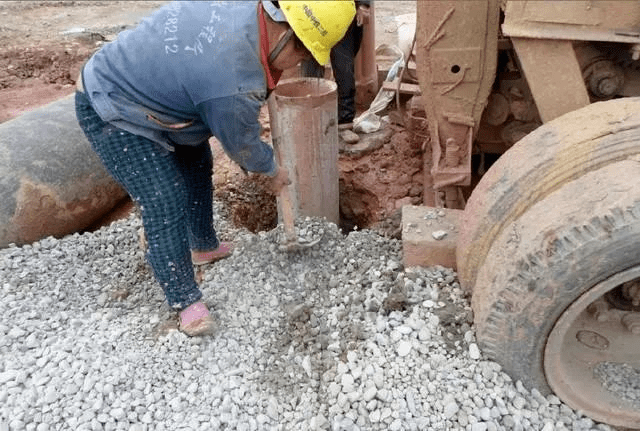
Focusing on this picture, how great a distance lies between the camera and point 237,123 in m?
2.54

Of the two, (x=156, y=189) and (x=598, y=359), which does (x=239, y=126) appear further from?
(x=598, y=359)

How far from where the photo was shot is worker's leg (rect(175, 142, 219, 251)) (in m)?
3.29

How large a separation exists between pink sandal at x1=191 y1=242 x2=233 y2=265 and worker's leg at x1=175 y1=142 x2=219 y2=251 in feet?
0.09

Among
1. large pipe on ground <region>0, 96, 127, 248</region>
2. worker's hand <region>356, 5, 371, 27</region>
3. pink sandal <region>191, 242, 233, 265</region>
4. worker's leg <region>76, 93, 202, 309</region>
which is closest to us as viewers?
worker's leg <region>76, 93, 202, 309</region>

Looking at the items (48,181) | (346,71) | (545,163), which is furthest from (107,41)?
(545,163)

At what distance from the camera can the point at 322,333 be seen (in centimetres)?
284

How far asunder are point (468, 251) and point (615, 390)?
87cm

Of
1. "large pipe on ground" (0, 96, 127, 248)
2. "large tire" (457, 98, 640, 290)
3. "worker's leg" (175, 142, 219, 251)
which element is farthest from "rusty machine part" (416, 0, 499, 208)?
"large pipe on ground" (0, 96, 127, 248)

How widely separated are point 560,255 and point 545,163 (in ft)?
1.53

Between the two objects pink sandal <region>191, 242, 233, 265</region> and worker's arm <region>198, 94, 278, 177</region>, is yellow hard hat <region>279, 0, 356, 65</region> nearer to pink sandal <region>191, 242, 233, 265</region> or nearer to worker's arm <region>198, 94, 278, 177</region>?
worker's arm <region>198, 94, 278, 177</region>

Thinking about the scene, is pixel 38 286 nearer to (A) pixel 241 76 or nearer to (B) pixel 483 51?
(A) pixel 241 76

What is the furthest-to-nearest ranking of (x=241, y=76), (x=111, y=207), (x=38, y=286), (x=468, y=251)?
(x=111, y=207), (x=38, y=286), (x=468, y=251), (x=241, y=76)

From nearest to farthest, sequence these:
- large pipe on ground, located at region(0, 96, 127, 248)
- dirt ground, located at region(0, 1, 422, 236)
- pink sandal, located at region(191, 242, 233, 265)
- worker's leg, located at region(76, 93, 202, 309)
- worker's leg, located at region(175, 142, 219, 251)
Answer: worker's leg, located at region(76, 93, 202, 309) < worker's leg, located at region(175, 142, 219, 251) < pink sandal, located at region(191, 242, 233, 265) < large pipe on ground, located at region(0, 96, 127, 248) < dirt ground, located at region(0, 1, 422, 236)

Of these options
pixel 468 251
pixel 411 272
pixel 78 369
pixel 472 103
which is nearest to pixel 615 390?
pixel 468 251
